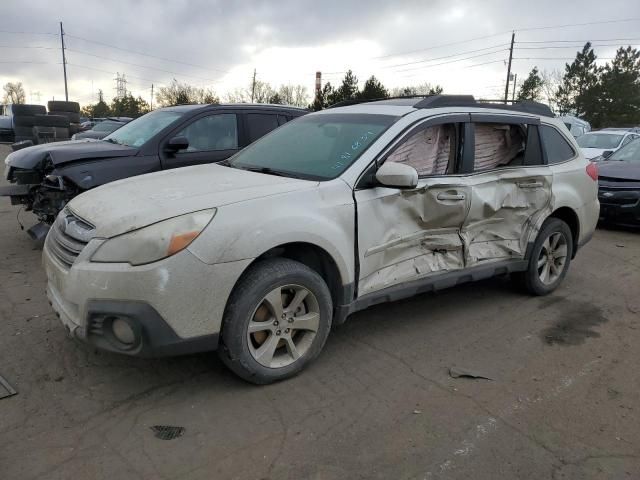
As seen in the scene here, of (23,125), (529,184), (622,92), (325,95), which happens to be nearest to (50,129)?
(23,125)

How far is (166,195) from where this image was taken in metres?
3.23

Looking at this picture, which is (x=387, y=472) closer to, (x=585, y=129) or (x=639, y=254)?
(x=639, y=254)

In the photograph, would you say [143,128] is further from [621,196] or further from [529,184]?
[621,196]

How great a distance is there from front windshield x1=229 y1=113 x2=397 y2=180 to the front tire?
783mm

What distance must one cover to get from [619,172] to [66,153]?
8.36 m

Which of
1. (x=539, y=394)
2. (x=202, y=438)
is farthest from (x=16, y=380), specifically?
(x=539, y=394)

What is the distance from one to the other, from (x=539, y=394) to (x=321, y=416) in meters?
1.40

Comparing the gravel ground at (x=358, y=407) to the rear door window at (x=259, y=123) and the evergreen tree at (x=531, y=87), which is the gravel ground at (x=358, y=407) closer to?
the rear door window at (x=259, y=123)

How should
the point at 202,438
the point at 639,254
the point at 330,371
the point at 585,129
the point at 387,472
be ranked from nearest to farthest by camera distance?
the point at 387,472, the point at 202,438, the point at 330,371, the point at 639,254, the point at 585,129

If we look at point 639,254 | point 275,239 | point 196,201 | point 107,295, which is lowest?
point 639,254

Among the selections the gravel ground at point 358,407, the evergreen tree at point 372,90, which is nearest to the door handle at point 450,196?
the gravel ground at point 358,407

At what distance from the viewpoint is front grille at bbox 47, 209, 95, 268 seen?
3.07m

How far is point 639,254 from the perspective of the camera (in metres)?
7.04

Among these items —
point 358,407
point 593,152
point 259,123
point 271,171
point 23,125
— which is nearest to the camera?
point 358,407
